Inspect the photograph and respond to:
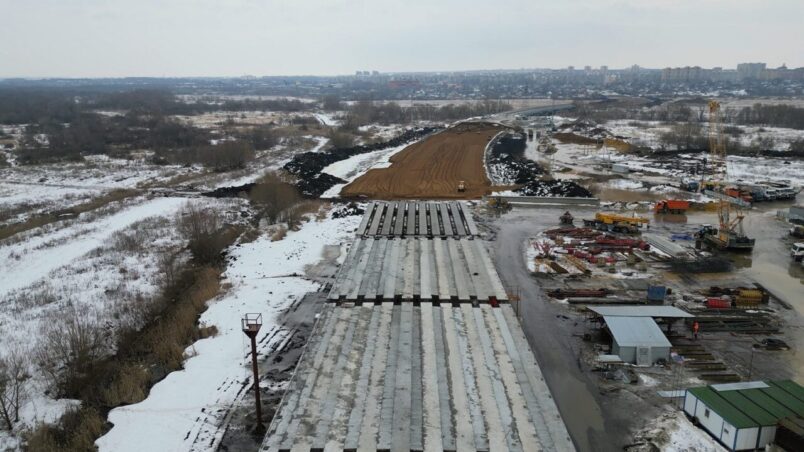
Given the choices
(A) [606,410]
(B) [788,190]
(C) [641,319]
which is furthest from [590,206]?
(A) [606,410]

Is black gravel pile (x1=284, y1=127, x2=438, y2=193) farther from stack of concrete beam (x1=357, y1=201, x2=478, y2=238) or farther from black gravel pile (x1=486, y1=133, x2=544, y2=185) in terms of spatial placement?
stack of concrete beam (x1=357, y1=201, x2=478, y2=238)

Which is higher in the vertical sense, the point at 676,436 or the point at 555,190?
the point at 555,190

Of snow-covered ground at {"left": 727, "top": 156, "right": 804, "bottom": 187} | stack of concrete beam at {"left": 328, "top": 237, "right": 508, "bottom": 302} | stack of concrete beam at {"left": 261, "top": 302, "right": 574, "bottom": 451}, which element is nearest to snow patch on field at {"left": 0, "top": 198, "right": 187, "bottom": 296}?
stack of concrete beam at {"left": 328, "top": 237, "right": 508, "bottom": 302}

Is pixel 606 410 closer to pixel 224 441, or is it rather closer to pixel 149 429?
pixel 224 441

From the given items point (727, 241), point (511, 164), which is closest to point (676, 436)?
point (727, 241)

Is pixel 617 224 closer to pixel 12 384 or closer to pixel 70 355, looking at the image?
pixel 70 355

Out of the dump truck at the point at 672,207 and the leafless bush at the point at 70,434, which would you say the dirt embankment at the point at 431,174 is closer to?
the dump truck at the point at 672,207
